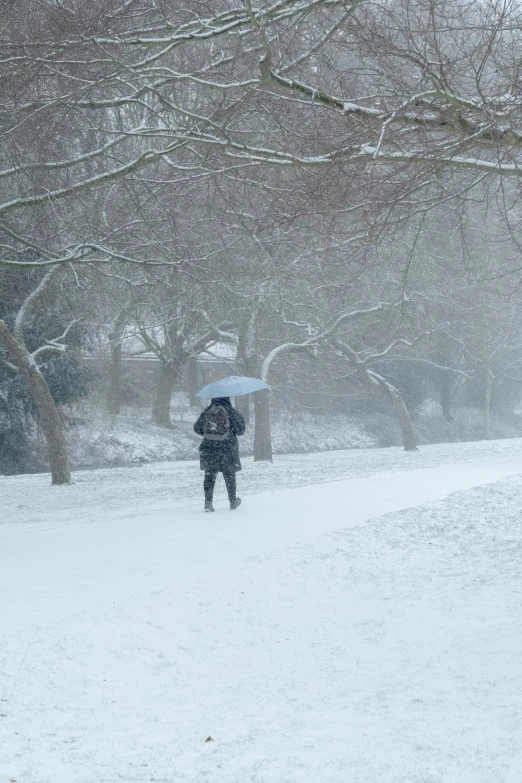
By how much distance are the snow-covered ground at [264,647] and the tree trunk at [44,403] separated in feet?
26.4

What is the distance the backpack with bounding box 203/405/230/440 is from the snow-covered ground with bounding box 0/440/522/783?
1.23m

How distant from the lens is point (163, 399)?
38.9 metres

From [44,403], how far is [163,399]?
51.6 feet

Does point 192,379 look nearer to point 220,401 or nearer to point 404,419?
point 404,419

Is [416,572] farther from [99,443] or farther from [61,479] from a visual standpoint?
[99,443]

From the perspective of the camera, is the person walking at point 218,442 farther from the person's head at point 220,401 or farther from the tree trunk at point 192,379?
the tree trunk at point 192,379

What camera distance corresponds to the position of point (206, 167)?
11.8 m

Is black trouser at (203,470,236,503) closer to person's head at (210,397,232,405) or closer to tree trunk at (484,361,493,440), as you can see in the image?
person's head at (210,397,232,405)

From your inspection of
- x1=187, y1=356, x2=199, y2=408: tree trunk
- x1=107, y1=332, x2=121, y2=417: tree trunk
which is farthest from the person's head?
x1=187, y1=356, x2=199, y2=408: tree trunk

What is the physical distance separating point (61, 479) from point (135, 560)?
43.7ft

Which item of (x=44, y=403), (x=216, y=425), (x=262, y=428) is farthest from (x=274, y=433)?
(x=216, y=425)

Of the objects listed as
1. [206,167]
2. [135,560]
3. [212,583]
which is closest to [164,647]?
[212,583]

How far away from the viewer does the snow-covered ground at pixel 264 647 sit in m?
5.32

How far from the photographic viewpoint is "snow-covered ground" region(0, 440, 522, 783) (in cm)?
532
